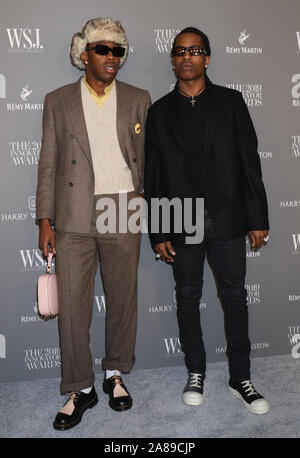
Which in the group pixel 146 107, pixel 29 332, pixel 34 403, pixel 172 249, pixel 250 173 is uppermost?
pixel 146 107

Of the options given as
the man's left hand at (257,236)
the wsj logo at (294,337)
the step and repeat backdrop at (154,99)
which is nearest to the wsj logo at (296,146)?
the step and repeat backdrop at (154,99)

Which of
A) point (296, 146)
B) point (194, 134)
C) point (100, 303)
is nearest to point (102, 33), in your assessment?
point (194, 134)

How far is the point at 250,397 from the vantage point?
281 cm

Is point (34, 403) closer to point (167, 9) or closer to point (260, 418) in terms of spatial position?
point (260, 418)

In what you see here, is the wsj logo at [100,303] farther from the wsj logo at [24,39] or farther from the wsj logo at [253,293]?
the wsj logo at [24,39]

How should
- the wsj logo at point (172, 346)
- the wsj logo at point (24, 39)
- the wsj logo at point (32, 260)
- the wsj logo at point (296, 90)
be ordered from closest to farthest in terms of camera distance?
1. the wsj logo at point (24, 39)
2. the wsj logo at point (32, 260)
3. the wsj logo at point (296, 90)
4. the wsj logo at point (172, 346)

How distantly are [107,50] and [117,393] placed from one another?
2.14 meters

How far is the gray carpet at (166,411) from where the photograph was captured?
103 inches

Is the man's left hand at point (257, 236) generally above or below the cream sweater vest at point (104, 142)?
below

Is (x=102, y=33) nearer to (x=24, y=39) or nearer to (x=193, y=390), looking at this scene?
(x=24, y=39)

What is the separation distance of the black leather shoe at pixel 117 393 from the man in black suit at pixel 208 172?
1.37 ft
